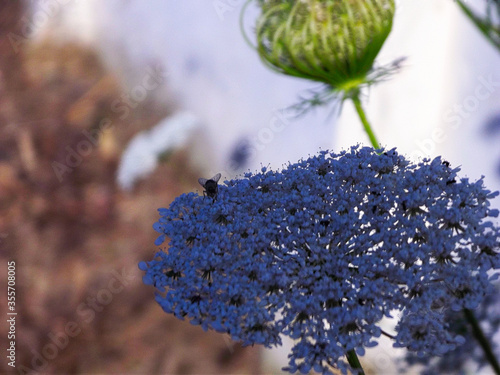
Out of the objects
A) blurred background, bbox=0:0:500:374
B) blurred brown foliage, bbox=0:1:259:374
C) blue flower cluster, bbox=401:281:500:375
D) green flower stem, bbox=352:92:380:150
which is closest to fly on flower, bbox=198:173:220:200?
green flower stem, bbox=352:92:380:150

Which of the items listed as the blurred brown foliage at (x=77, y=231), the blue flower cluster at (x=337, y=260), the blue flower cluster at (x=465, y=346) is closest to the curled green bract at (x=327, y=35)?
the blue flower cluster at (x=337, y=260)

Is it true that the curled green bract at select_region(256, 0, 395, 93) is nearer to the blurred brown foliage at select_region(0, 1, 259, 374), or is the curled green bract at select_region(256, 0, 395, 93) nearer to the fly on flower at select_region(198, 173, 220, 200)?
the fly on flower at select_region(198, 173, 220, 200)

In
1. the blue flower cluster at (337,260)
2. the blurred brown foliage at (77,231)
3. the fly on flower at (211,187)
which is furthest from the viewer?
the blurred brown foliage at (77,231)

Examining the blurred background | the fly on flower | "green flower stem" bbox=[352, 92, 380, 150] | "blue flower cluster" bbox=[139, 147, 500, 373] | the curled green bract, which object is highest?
the blurred background

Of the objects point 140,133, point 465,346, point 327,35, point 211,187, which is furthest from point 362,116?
Result: point 140,133

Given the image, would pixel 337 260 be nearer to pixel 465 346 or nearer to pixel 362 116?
pixel 362 116

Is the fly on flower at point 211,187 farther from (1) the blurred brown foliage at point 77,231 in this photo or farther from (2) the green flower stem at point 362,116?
(1) the blurred brown foliage at point 77,231
